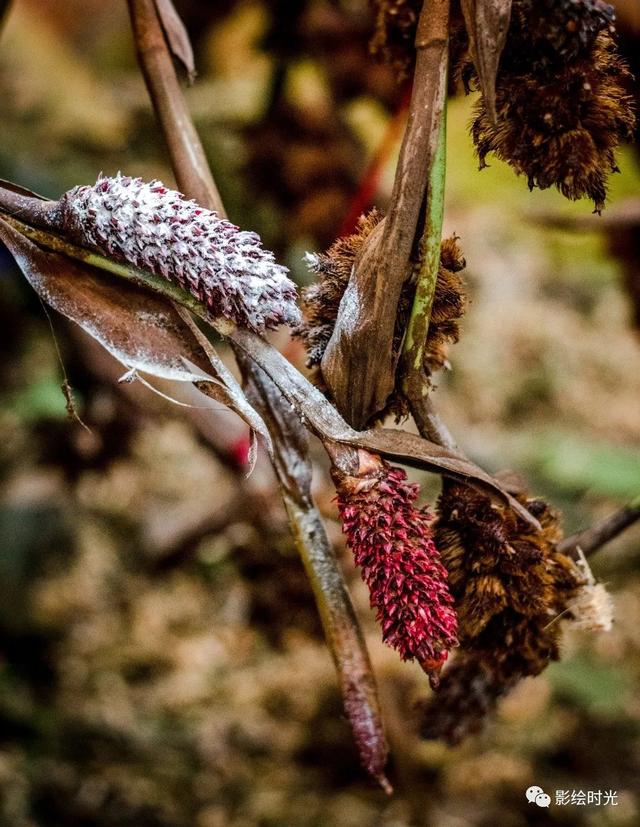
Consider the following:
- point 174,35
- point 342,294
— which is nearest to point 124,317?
point 342,294

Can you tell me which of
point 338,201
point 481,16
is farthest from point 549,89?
point 338,201

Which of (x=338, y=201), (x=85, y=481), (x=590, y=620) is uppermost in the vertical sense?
(x=338, y=201)

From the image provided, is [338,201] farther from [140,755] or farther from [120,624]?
[140,755]

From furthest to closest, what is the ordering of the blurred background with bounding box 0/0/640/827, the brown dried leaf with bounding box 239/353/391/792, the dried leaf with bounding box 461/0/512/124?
the blurred background with bounding box 0/0/640/827
the brown dried leaf with bounding box 239/353/391/792
the dried leaf with bounding box 461/0/512/124

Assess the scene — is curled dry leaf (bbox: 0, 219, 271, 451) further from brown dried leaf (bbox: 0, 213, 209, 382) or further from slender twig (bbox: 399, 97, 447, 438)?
slender twig (bbox: 399, 97, 447, 438)

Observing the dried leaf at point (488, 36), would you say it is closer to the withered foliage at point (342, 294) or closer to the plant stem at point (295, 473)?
the withered foliage at point (342, 294)

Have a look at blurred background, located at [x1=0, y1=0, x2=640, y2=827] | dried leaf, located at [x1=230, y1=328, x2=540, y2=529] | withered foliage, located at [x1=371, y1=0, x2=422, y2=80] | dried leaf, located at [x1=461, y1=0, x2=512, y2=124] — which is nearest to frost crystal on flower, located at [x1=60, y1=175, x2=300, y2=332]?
dried leaf, located at [x1=230, y1=328, x2=540, y2=529]
